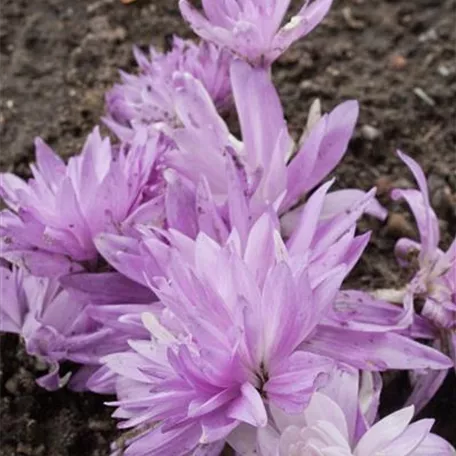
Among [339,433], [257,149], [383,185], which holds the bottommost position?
[383,185]

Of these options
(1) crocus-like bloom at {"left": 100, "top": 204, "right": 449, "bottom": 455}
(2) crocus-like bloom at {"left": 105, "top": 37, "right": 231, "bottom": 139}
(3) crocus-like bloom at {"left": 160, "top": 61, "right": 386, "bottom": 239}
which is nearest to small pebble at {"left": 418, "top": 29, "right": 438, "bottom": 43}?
(2) crocus-like bloom at {"left": 105, "top": 37, "right": 231, "bottom": 139}

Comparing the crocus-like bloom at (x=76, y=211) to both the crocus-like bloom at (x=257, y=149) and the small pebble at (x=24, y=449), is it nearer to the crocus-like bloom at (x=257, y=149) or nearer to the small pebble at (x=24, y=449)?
the crocus-like bloom at (x=257, y=149)

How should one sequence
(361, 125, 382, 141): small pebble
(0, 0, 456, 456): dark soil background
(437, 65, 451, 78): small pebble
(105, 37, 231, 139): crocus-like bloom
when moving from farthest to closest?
(437, 65, 451, 78): small pebble
(361, 125, 382, 141): small pebble
(0, 0, 456, 456): dark soil background
(105, 37, 231, 139): crocus-like bloom

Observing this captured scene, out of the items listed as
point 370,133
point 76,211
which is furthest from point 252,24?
point 370,133

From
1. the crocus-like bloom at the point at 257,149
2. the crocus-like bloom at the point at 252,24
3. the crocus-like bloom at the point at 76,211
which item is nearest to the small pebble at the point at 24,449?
the crocus-like bloom at the point at 76,211

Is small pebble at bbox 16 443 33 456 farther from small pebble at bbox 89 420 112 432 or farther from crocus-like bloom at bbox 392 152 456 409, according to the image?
crocus-like bloom at bbox 392 152 456 409

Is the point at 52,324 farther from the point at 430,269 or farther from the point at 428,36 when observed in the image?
the point at 428,36
